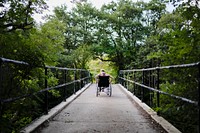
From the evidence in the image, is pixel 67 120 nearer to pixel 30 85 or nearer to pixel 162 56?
pixel 30 85

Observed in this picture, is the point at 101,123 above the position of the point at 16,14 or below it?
below

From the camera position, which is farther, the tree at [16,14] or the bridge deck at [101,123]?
the bridge deck at [101,123]

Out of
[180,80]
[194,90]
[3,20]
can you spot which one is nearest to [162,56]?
[180,80]

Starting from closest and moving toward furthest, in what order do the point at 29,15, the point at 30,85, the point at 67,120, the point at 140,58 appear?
the point at 30,85 < the point at 29,15 < the point at 67,120 < the point at 140,58

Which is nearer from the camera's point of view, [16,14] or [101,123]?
[16,14]

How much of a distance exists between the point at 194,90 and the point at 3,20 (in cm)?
271

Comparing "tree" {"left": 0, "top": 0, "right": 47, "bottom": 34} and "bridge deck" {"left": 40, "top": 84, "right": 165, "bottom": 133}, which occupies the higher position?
"tree" {"left": 0, "top": 0, "right": 47, "bottom": 34}

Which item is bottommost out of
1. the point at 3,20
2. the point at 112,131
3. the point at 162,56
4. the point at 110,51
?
the point at 112,131

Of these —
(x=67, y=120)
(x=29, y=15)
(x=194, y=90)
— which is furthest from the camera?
(x=67, y=120)

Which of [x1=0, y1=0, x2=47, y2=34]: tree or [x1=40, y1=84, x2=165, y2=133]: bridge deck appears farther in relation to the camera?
[x1=40, y1=84, x2=165, y2=133]: bridge deck

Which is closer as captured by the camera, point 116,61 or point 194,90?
point 194,90

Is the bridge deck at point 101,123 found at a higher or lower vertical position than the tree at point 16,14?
lower

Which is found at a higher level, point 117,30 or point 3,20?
point 117,30

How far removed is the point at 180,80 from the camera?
427 cm
